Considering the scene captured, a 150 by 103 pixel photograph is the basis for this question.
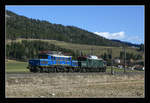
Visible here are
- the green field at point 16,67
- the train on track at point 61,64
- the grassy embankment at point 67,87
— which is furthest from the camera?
the green field at point 16,67

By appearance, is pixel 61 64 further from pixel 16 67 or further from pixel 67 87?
pixel 16 67

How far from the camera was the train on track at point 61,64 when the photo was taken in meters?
44.6

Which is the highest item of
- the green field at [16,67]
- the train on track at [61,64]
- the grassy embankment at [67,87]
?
the train on track at [61,64]

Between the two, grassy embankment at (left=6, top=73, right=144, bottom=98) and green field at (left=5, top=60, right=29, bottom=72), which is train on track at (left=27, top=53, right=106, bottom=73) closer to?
grassy embankment at (left=6, top=73, right=144, bottom=98)

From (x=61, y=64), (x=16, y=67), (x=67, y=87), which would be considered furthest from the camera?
(x=16, y=67)

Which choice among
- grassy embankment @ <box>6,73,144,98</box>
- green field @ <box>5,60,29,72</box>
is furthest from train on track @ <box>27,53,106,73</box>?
green field @ <box>5,60,29,72</box>

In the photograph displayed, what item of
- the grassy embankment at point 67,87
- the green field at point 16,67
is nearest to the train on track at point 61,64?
the grassy embankment at point 67,87

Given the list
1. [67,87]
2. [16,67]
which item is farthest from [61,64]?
[16,67]

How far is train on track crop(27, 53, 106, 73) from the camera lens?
4462 cm

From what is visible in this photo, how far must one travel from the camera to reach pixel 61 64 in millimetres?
48469

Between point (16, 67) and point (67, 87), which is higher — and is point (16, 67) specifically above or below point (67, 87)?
above

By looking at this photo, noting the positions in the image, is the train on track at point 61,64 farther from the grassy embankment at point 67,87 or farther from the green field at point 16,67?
the green field at point 16,67

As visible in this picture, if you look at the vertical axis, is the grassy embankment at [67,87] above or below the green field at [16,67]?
below
